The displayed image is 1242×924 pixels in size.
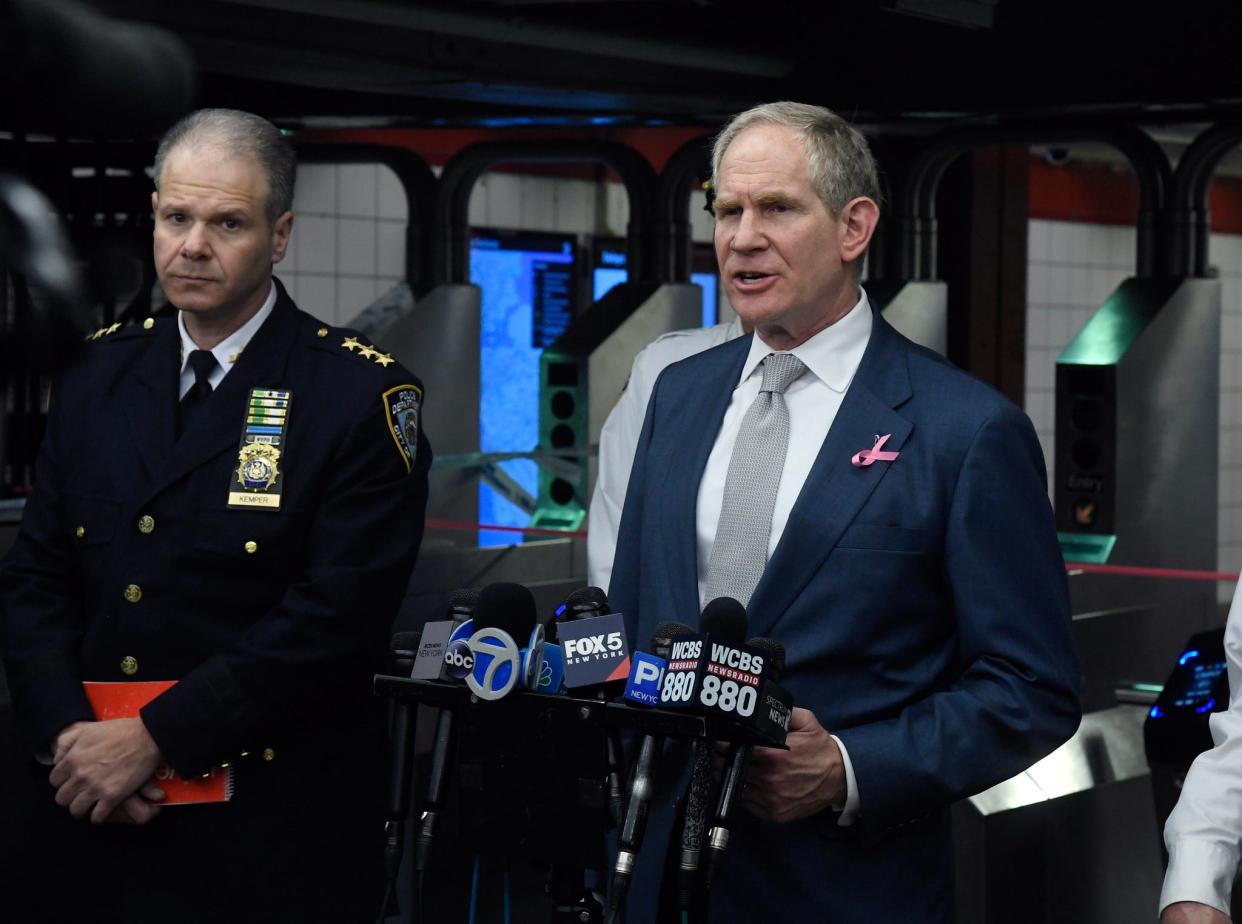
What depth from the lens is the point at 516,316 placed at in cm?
762

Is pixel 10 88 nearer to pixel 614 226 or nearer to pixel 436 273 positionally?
pixel 436 273

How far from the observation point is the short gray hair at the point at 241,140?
1.87 meters

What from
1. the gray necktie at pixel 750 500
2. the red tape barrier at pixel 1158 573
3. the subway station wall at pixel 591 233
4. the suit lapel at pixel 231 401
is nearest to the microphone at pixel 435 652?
the gray necktie at pixel 750 500

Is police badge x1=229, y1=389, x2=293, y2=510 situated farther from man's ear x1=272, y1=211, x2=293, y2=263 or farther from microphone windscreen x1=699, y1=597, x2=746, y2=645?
microphone windscreen x1=699, y1=597, x2=746, y2=645

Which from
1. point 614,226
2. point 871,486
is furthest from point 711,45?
point 871,486

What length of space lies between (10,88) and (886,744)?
3.42ft

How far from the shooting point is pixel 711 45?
5273 millimetres

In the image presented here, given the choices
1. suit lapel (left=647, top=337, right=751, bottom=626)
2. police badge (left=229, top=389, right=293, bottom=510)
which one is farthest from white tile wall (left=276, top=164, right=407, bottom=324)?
suit lapel (left=647, top=337, right=751, bottom=626)

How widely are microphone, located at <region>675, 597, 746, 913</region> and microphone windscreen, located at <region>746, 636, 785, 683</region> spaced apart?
2cm

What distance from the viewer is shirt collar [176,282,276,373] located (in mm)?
1928

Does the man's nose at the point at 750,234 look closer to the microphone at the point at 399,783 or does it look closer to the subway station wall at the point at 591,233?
the microphone at the point at 399,783

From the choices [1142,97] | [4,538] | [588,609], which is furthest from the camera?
[1142,97]

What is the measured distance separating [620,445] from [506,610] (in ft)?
4.04

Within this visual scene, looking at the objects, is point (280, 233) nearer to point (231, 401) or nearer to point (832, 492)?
point (231, 401)
